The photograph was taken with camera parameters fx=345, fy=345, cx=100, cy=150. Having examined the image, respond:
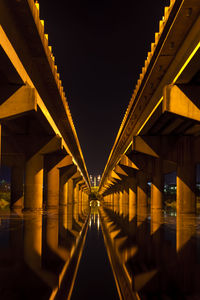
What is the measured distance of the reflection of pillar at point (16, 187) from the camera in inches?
1436

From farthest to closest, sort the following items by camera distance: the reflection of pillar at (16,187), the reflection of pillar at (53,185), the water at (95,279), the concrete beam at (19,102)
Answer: the reflection of pillar at (53,185) < the reflection of pillar at (16,187) < the concrete beam at (19,102) < the water at (95,279)

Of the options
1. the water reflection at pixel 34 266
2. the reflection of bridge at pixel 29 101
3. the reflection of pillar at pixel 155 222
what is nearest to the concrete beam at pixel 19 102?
the reflection of bridge at pixel 29 101

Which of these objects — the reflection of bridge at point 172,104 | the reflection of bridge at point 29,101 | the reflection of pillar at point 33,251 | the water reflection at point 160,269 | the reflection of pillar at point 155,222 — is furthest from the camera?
the reflection of bridge at point 172,104

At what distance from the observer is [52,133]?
26.7 meters

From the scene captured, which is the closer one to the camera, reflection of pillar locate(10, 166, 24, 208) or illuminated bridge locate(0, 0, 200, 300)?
illuminated bridge locate(0, 0, 200, 300)

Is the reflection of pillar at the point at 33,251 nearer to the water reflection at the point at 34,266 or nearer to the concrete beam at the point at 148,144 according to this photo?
the water reflection at the point at 34,266

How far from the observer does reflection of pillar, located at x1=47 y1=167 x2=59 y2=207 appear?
38.6 metres

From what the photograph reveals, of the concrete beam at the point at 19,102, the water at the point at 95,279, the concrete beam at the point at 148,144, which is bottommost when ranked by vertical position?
the water at the point at 95,279

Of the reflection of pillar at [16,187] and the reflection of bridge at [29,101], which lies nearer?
the reflection of bridge at [29,101]

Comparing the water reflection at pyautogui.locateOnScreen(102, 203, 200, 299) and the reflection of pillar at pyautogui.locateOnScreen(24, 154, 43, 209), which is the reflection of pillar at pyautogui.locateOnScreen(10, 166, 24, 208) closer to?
the reflection of pillar at pyautogui.locateOnScreen(24, 154, 43, 209)

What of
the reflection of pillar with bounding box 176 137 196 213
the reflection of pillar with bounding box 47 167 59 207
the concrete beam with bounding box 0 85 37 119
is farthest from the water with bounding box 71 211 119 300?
the reflection of pillar with bounding box 47 167 59 207

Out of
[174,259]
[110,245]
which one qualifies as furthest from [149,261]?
[110,245]

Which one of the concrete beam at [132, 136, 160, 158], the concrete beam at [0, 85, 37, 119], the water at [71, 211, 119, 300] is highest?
the concrete beam at [0, 85, 37, 119]

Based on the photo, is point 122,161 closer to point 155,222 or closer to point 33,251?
point 155,222
